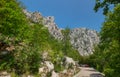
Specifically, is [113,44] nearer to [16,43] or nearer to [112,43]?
[112,43]

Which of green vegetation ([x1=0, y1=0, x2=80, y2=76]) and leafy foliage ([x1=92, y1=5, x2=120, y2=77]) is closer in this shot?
leafy foliage ([x1=92, y1=5, x2=120, y2=77])

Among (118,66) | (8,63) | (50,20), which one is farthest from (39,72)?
(50,20)

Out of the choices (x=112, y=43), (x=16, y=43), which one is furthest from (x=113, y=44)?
(x=16, y=43)

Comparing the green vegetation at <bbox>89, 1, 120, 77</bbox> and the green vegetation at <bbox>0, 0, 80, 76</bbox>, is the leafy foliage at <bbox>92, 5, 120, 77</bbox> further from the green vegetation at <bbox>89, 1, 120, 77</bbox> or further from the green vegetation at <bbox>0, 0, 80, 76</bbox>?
the green vegetation at <bbox>0, 0, 80, 76</bbox>

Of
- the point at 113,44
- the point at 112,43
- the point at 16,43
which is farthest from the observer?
the point at 16,43

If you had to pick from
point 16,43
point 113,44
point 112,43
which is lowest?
point 113,44

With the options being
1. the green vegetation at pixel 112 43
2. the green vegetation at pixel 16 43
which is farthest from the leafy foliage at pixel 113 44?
the green vegetation at pixel 16 43

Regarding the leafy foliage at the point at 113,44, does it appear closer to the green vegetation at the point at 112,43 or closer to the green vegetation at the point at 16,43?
the green vegetation at the point at 112,43

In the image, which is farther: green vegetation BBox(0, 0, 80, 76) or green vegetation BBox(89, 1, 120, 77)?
green vegetation BBox(0, 0, 80, 76)

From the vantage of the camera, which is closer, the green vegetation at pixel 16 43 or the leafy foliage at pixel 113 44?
the leafy foliage at pixel 113 44

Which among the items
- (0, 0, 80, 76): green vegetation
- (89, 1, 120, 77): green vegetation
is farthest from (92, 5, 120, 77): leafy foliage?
(0, 0, 80, 76): green vegetation

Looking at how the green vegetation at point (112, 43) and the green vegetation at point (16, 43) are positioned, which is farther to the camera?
the green vegetation at point (16, 43)

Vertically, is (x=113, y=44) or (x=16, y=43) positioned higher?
(x=16, y=43)

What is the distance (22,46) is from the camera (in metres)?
37.1
